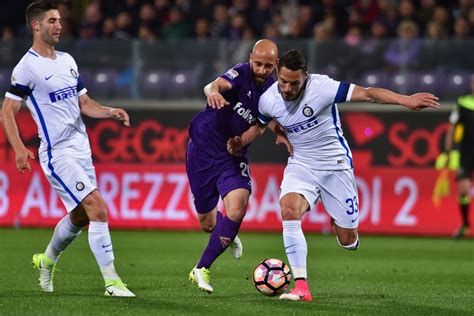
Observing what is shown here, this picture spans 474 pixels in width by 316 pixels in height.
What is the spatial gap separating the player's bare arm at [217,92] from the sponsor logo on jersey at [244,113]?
0.36 metres

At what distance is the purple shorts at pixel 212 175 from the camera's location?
383 inches

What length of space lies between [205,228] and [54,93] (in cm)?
258

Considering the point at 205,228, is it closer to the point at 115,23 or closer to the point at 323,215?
the point at 323,215

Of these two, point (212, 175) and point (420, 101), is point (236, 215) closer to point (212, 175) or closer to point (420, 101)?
point (212, 175)

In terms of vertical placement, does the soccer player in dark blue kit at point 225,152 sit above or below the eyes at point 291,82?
below

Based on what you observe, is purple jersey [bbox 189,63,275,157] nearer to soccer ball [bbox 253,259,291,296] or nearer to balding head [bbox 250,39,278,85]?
balding head [bbox 250,39,278,85]

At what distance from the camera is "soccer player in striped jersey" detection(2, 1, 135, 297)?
8750mm

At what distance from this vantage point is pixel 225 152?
1002cm

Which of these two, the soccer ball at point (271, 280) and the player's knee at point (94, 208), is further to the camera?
the soccer ball at point (271, 280)

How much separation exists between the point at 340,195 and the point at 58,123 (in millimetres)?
2502

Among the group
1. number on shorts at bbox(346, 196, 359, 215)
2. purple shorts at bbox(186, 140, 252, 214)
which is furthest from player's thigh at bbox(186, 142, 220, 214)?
number on shorts at bbox(346, 196, 359, 215)

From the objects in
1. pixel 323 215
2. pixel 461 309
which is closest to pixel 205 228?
pixel 461 309

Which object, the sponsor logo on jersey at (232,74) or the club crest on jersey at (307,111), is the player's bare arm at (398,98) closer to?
the club crest on jersey at (307,111)

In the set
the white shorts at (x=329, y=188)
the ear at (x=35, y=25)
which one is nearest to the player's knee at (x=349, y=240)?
the white shorts at (x=329, y=188)
